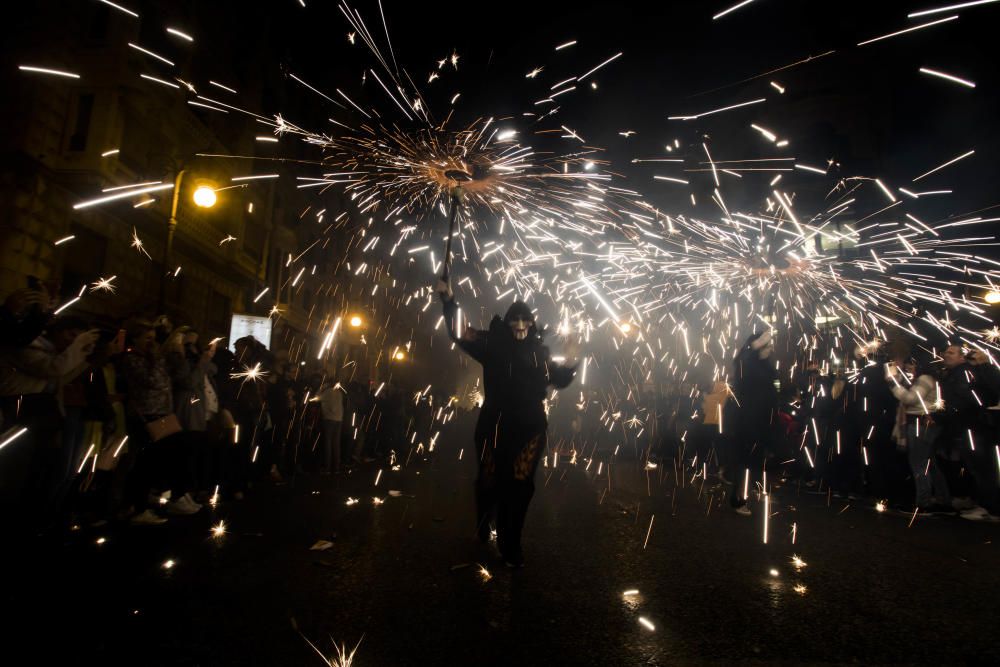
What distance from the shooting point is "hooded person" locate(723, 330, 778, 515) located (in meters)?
7.39

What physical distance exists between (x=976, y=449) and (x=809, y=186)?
22965mm

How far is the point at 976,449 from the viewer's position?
23.3 ft

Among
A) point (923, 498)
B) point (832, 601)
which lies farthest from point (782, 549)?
point (923, 498)

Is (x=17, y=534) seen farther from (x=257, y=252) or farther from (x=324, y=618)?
(x=257, y=252)

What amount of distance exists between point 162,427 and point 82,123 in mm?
15114

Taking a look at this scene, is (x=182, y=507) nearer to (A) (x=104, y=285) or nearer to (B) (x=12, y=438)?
(B) (x=12, y=438)

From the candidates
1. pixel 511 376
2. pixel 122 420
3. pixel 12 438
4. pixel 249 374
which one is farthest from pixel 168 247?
pixel 511 376

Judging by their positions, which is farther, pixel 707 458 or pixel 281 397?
pixel 707 458

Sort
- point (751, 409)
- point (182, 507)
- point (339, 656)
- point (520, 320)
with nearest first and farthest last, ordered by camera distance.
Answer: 1. point (339, 656)
2. point (520, 320)
3. point (182, 507)
4. point (751, 409)

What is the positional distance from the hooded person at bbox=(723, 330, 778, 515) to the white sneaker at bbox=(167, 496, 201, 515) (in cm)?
638

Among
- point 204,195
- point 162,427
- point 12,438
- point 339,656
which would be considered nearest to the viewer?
point 339,656

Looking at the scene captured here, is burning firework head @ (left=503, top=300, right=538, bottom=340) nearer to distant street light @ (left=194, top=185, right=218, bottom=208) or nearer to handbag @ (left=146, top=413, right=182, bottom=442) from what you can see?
handbag @ (left=146, top=413, right=182, bottom=442)

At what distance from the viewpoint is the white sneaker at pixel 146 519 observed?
18.2ft

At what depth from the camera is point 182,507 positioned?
6.30 meters
